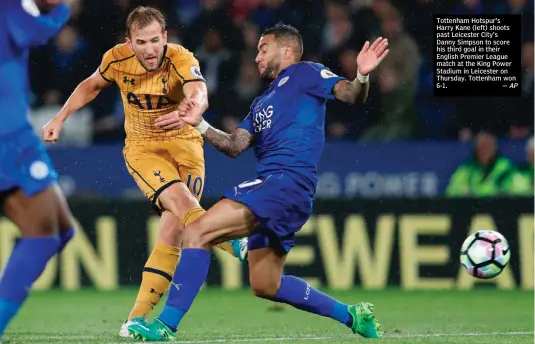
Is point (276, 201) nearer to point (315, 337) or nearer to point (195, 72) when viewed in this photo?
point (315, 337)

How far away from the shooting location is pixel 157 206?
7586mm

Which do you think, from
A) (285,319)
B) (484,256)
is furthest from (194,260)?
(484,256)

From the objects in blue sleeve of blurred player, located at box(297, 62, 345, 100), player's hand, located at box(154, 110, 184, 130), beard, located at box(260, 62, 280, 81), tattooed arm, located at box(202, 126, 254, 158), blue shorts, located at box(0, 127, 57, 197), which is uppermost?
beard, located at box(260, 62, 280, 81)

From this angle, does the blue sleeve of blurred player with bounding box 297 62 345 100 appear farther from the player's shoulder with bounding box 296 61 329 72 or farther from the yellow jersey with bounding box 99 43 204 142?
the yellow jersey with bounding box 99 43 204 142

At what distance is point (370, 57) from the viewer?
21.1ft

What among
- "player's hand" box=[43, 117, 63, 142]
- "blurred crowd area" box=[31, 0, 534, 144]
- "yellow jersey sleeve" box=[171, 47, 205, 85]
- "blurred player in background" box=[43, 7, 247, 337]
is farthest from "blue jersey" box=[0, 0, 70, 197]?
"blurred crowd area" box=[31, 0, 534, 144]

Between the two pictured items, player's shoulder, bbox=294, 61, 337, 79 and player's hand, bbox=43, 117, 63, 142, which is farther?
player's hand, bbox=43, 117, 63, 142

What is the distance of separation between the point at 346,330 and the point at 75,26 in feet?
20.9

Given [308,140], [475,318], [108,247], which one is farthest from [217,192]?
[308,140]

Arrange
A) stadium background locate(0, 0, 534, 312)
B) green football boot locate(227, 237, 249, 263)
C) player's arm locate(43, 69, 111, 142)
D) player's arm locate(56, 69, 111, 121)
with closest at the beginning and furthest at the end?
player's arm locate(43, 69, 111, 142) < player's arm locate(56, 69, 111, 121) < green football boot locate(227, 237, 249, 263) < stadium background locate(0, 0, 534, 312)

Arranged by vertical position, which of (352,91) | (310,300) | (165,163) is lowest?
(310,300)

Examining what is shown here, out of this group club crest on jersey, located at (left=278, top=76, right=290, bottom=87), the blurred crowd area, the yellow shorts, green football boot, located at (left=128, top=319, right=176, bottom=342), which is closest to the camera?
green football boot, located at (left=128, top=319, right=176, bottom=342)

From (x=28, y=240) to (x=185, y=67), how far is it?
2363 mm

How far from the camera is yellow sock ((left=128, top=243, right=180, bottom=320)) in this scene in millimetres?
7277
